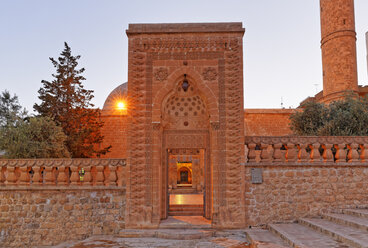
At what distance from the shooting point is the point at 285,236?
5.56m

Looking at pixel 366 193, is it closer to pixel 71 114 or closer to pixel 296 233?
pixel 296 233

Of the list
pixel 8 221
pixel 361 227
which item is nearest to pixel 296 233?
pixel 361 227

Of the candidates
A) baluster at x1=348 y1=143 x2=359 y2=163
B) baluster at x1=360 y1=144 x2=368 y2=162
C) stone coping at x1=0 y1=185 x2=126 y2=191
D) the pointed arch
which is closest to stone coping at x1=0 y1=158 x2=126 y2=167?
stone coping at x1=0 y1=185 x2=126 y2=191

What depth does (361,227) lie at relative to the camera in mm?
5371

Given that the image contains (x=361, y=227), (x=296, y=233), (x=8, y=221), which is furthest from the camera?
(x=8, y=221)

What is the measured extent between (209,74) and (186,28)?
1335 millimetres

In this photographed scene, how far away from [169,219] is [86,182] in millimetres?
2364

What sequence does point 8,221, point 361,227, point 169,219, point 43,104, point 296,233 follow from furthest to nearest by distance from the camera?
point 43,104
point 169,219
point 8,221
point 296,233
point 361,227

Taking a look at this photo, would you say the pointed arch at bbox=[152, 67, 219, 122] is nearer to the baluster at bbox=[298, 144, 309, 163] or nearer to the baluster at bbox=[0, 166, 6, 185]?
the baluster at bbox=[298, 144, 309, 163]

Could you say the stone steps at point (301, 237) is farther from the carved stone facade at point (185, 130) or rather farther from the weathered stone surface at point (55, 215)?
the weathered stone surface at point (55, 215)

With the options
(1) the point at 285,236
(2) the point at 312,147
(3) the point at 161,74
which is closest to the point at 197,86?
(3) the point at 161,74

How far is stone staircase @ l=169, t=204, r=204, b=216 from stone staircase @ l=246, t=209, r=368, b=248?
214 cm

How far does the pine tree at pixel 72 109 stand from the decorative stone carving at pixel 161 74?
8.38m

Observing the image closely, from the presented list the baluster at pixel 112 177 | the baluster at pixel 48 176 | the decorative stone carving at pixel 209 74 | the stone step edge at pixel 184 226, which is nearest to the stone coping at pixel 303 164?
the stone step edge at pixel 184 226
